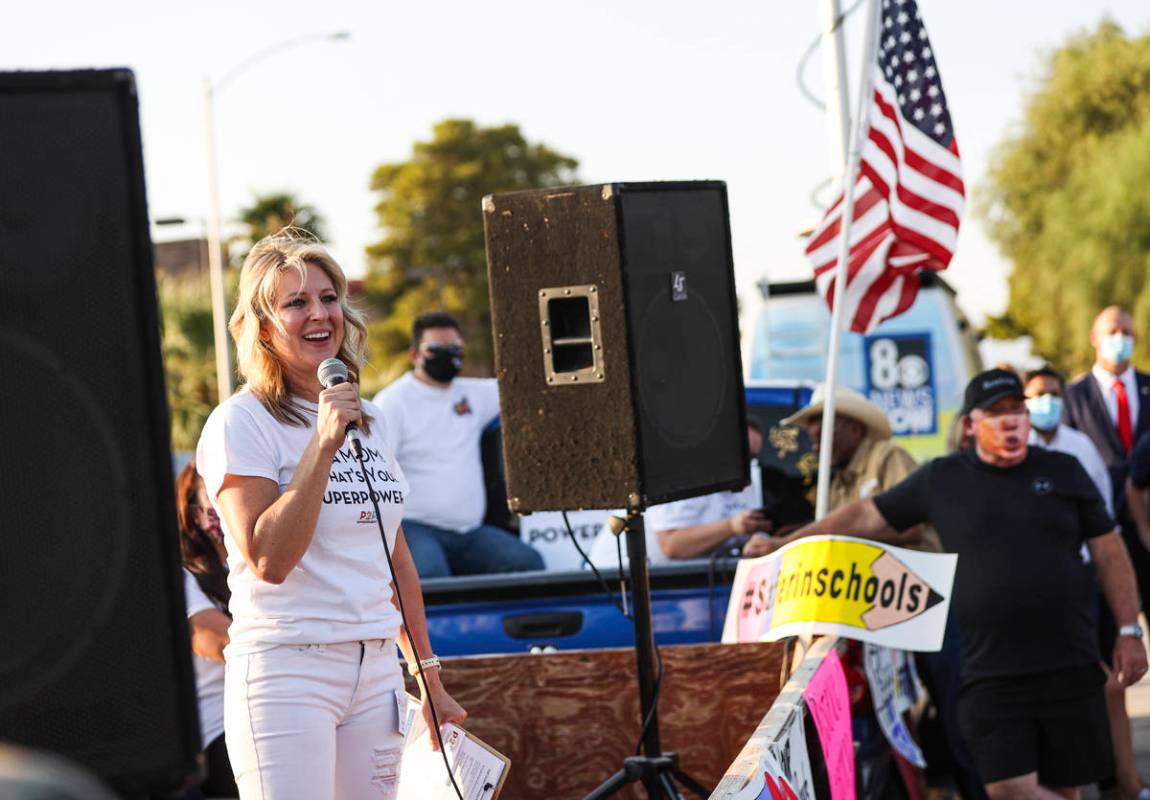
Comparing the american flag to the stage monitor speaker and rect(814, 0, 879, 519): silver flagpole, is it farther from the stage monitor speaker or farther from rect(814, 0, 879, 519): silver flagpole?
the stage monitor speaker

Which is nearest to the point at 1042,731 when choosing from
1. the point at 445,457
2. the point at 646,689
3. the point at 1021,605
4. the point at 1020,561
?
the point at 1021,605

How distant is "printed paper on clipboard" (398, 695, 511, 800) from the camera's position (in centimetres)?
Answer: 427

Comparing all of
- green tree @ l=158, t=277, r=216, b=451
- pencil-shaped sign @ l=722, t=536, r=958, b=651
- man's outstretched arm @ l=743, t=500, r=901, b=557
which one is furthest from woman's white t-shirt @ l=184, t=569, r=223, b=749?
green tree @ l=158, t=277, r=216, b=451

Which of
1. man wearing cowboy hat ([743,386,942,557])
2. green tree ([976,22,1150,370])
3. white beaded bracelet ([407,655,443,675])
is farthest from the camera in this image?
green tree ([976,22,1150,370])

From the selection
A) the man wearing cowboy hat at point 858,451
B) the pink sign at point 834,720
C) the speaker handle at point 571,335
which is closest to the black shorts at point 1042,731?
the pink sign at point 834,720

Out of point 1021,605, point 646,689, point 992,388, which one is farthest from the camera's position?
point 992,388

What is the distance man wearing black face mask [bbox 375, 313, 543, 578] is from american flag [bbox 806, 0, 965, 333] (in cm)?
187

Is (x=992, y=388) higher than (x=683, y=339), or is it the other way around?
(x=683, y=339)

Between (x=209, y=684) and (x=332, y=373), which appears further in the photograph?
(x=209, y=684)

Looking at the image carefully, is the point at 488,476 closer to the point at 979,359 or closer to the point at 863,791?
the point at 863,791

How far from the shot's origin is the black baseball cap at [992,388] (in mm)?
6355

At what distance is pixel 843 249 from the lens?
760 centimetres

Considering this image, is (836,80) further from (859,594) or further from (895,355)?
(895,355)

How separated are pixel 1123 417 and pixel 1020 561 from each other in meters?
3.94
